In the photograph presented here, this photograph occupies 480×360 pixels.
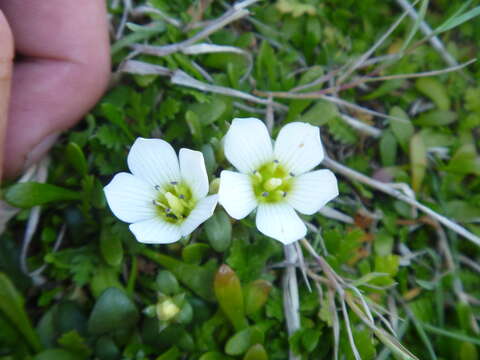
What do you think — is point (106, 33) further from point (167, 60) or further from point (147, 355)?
point (147, 355)

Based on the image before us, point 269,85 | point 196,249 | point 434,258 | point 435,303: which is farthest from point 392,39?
point 196,249

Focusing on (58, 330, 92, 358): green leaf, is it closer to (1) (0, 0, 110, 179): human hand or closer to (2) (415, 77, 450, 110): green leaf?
(1) (0, 0, 110, 179): human hand

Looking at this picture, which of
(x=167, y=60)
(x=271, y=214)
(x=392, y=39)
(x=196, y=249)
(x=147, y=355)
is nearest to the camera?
(x=271, y=214)

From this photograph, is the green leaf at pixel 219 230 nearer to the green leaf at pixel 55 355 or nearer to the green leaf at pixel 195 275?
the green leaf at pixel 195 275

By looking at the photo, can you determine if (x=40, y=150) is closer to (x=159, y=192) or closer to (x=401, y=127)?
(x=159, y=192)

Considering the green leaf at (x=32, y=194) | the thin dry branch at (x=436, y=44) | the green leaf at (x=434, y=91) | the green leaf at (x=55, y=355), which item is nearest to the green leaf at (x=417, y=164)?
the green leaf at (x=434, y=91)

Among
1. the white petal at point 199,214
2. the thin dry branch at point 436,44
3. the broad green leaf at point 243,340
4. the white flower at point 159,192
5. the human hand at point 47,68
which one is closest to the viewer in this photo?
the white petal at point 199,214
